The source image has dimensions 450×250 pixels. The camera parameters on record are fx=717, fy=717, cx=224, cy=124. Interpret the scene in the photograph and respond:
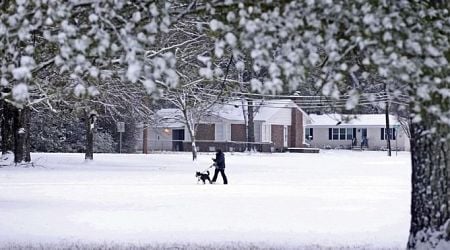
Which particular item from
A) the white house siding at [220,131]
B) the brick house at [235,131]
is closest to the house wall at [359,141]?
the brick house at [235,131]

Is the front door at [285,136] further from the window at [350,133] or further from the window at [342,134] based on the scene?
the window at [342,134]

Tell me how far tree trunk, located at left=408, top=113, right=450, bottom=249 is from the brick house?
5651cm

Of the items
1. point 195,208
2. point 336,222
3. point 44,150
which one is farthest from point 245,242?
point 44,150

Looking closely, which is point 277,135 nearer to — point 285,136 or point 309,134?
point 285,136

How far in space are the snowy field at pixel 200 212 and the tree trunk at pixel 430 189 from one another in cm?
383

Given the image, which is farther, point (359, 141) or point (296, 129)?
point (359, 141)

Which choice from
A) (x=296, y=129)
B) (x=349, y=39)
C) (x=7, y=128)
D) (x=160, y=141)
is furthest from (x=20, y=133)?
(x=296, y=129)

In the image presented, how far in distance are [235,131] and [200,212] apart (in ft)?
170

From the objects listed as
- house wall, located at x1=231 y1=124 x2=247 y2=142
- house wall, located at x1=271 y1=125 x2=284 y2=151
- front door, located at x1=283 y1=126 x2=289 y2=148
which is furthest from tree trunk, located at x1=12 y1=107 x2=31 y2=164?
front door, located at x1=283 y1=126 x2=289 y2=148

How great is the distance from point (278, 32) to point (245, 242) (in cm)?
735

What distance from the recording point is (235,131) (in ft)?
227

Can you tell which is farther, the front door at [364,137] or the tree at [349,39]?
the front door at [364,137]

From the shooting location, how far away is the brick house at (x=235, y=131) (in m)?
67.1

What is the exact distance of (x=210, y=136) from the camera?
69.6 m
